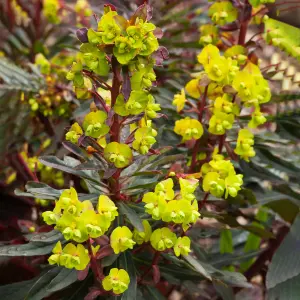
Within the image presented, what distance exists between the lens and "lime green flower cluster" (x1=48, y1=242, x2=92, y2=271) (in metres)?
0.66

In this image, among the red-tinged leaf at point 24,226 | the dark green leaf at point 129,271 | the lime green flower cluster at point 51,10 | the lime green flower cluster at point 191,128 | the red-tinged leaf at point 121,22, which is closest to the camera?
the red-tinged leaf at point 121,22

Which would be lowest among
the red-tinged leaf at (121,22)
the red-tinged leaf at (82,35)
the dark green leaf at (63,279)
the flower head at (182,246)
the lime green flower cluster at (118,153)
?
the dark green leaf at (63,279)

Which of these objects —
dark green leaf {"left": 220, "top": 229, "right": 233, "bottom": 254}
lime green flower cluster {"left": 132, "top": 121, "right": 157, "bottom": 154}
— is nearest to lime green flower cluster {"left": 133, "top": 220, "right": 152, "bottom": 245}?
lime green flower cluster {"left": 132, "top": 121, "right": 157, "bottom": 154}

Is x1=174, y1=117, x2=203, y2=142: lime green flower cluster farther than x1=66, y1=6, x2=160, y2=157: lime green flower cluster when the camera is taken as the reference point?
Yes

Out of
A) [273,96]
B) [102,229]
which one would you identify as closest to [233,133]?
[273,96]

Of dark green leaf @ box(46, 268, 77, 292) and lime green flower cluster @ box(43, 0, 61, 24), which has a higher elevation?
lime green flower cluster @ box(43, 0, 61, 24)

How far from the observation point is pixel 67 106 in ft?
3.80

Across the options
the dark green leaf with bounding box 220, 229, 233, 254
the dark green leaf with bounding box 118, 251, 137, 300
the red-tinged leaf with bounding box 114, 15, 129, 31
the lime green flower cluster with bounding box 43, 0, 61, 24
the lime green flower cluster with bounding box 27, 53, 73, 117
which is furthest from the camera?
the lime green flower cluster with bounding box 43, 0, 61, 24

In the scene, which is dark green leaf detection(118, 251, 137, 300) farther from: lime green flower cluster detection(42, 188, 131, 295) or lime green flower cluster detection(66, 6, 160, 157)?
lime green flower cluster detection(66, 6, 160, 157)

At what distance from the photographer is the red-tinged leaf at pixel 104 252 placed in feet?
2.34

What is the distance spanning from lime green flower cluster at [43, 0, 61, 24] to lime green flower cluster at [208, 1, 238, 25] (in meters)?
0.57

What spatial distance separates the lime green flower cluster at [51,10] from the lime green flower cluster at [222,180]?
779 mm

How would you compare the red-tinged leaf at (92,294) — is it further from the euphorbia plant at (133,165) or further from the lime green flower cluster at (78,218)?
the lime green flower cluster at (78,218)

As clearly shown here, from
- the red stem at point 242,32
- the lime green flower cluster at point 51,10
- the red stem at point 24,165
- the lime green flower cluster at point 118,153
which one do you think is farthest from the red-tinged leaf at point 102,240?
the lime green flower cluster at point 51,10
